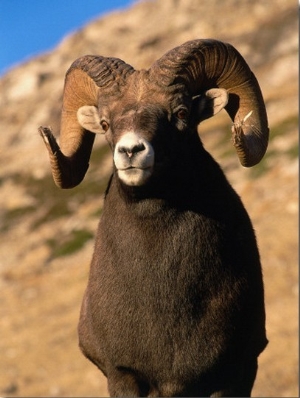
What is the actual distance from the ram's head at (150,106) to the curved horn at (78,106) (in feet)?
0.04

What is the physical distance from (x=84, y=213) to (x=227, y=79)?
5683cm

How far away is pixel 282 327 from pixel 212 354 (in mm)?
17272

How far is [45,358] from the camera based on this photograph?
1275 inches

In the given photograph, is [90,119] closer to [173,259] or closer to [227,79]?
Answer: [227,79]

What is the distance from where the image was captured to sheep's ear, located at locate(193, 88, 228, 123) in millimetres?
10641

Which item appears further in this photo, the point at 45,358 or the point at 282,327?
the point at 45,358

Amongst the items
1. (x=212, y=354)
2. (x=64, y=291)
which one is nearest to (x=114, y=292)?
(x=212, y=354)

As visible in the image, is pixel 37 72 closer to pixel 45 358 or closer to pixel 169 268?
pixel 45 358

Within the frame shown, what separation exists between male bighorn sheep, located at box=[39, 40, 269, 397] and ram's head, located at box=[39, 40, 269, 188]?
0.02 meters

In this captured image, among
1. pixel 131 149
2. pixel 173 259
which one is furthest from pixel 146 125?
pixel 173 259

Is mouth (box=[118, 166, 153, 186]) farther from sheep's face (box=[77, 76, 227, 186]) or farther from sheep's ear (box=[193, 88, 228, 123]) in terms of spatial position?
sheep's ear (box=[193, 88, 228, 123])

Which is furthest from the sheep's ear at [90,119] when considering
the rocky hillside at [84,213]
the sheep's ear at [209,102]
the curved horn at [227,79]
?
the rocky hillside at [84,213]

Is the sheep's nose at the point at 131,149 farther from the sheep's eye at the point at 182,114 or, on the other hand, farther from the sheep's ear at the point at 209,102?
the sheep's ear at the point at 209,102

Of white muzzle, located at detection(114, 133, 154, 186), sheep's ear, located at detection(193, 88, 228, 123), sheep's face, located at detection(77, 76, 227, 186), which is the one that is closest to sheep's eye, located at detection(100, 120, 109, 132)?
sheep's face, located at detection(77, 76, 227, 186)
